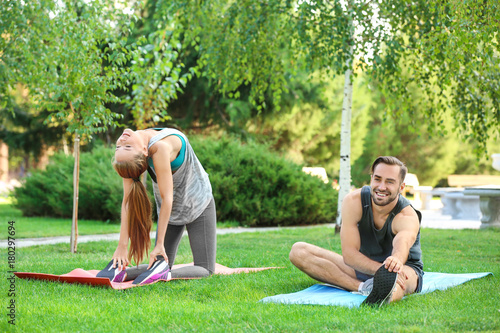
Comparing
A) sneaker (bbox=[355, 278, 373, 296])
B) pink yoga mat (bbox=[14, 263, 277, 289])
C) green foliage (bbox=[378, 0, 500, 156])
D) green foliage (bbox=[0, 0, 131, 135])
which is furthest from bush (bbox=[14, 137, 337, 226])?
sneaker (bbox=[355, 278, 373, 296])

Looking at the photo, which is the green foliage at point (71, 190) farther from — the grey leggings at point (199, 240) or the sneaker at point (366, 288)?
the sneaker at point (366, 288)

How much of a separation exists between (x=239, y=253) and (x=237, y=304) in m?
3.31

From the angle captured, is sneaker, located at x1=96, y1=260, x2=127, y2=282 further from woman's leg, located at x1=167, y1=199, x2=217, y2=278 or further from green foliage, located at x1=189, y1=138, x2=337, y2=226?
A: green foliage, located at x1=189, y1=138, x2=337, y2=226

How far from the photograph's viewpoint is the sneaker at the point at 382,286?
13.8 ft

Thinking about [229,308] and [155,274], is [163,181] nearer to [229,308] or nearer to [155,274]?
[155,274]

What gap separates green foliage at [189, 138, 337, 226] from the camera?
12.3 m

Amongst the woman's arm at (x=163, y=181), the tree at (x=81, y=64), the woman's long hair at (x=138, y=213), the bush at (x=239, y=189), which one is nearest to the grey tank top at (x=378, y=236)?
the woman's arm at (x=163, y=181)

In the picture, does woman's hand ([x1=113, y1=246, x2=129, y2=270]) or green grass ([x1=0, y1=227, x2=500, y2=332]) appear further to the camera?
woman's hand ([x1=113, y1=246, x2=129, y2=270])

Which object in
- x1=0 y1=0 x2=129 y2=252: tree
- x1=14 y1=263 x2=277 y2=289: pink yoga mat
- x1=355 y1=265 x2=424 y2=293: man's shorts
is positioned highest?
x1=0 y1=0 x2=129 y2=252: tree

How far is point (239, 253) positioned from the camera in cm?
771

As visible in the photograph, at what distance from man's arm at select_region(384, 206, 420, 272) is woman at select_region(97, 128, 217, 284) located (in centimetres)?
177

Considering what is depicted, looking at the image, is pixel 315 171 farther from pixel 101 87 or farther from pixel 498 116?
pixel 101 87

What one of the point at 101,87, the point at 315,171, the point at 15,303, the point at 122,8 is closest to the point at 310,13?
the point at 122,8

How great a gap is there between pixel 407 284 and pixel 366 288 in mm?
318
